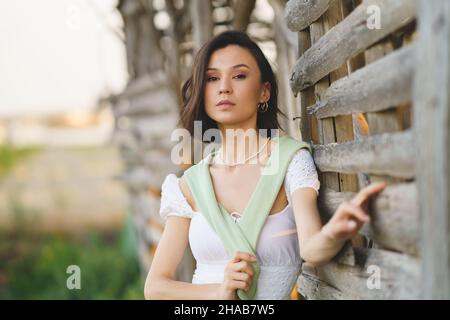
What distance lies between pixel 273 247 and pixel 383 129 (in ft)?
2.08

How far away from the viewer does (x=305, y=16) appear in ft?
8.86

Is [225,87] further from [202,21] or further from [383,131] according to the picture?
[202,21]

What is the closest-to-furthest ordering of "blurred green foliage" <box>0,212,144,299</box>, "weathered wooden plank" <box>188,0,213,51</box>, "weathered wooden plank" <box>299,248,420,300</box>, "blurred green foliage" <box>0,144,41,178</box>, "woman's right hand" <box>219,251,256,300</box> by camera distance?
"weathered wooden plank" <box>299,248,420,300</box>, "woman's right hand" <box>219,251,256,300</box>, "weathered wooden plank" <box>188,0,213,51</box>, "blurred green foliage" <box>0,212,144,299</box>, "blurred green foliage" <box>0,144,41,178</box>

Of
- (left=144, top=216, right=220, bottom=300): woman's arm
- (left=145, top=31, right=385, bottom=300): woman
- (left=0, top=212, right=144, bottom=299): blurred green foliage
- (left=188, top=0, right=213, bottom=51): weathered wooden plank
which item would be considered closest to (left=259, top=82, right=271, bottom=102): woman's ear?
(left=145, top=31, right=385, bottom=300): woman

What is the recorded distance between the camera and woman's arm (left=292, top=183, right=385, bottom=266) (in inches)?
76.2

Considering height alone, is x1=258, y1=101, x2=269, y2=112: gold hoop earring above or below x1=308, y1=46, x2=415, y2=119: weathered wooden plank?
above

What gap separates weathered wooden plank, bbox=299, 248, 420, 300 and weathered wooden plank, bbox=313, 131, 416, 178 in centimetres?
26

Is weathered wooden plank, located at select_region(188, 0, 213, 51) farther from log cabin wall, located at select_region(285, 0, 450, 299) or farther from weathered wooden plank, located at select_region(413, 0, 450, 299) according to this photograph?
weathered wooden plank, located at select_region(413, 0, 450, 299)

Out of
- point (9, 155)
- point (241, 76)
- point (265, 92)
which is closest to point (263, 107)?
point (265, 92)

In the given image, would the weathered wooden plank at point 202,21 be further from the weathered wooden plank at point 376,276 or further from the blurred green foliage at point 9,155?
the blurred green foliage at point 9,155

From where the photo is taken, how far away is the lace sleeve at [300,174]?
2.37 m

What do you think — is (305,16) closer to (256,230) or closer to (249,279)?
(256,230)

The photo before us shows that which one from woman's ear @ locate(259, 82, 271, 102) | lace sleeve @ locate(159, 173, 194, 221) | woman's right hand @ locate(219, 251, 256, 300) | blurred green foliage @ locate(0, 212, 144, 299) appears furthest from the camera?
blurred green foliage @ locate(0, 212, 144, 299)

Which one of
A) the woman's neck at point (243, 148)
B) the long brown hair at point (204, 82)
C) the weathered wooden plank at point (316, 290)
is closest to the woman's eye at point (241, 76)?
the long brown hair at point (204, 82)
